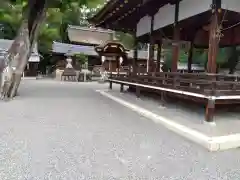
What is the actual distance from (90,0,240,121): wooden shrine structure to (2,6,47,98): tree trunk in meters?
2.80

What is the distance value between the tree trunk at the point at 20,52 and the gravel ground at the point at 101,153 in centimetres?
355

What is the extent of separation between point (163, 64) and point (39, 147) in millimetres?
17724

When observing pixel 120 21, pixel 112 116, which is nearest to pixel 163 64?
pixel 120 21

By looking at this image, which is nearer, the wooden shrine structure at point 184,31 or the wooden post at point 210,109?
the wooden post at point 210,109

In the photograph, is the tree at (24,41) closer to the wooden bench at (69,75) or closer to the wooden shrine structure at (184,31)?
the wooden shrine structure at (184,31)

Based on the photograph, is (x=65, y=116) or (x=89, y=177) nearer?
(x=89, y=177)

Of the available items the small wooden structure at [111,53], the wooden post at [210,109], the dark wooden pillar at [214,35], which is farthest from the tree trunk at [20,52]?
the small wooden structure at [111,53]

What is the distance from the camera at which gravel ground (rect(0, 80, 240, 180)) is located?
3.34m

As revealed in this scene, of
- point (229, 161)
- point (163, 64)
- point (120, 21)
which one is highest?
point (120, 21)

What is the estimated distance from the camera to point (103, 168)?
348 centimetres

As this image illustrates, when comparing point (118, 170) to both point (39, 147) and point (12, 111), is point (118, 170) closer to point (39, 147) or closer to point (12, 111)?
point (39, 147)

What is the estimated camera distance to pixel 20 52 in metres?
10.0

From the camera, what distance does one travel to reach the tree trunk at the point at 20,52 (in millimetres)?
9695

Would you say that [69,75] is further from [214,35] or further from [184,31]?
[214,35]
